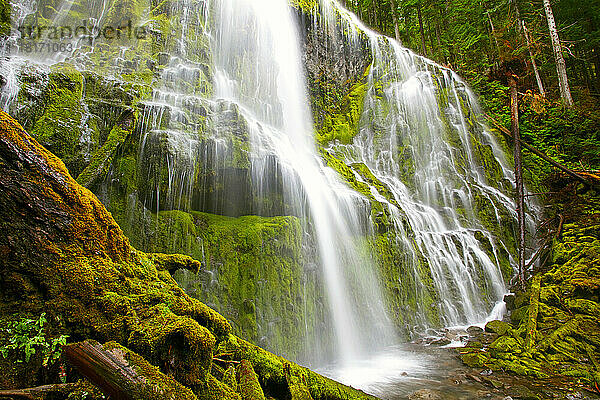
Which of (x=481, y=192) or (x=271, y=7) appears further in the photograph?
(x=271, y=7)

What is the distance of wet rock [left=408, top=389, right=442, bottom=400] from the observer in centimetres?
466

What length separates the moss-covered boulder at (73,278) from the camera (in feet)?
5.88

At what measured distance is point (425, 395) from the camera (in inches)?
187

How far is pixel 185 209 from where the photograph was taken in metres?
7.20

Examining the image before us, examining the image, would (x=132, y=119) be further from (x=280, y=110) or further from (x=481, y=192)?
(x=481, y=192)

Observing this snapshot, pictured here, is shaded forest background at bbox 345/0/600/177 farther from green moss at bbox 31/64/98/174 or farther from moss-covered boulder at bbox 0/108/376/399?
green moss at bbox 31/64/98/174

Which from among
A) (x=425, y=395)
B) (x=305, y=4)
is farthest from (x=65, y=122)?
(x=305, y=4)

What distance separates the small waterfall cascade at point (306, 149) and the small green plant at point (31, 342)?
17.0 feet

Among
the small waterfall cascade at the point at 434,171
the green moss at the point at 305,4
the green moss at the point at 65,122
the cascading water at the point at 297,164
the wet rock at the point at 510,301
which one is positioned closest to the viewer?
the green moss at the point at 65,122

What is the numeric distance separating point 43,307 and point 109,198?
5.51 metres

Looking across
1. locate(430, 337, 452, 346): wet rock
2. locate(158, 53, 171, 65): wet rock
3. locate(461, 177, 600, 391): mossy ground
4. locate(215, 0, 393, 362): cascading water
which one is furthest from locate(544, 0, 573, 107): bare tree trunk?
locate(158, 53, 171, 65): wet rock

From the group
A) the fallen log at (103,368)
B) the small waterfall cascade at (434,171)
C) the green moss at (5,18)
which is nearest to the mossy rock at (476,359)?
the small waterfall cascade at (434,171)

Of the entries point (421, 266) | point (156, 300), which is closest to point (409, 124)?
point (421, 266)

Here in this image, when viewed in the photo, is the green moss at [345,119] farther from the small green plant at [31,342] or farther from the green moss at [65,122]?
the small green plant at [31,342]
